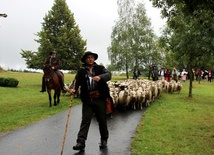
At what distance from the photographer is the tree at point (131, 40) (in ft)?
163

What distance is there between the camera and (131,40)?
49.9 m

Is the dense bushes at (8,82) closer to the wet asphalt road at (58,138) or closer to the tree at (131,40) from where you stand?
the wet asphalt road at (58,138)

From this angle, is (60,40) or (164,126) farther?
(60,40)

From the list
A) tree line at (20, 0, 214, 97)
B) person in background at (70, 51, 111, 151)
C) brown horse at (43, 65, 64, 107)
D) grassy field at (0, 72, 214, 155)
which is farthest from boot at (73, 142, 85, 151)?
brown horse at (43, 65, 64, 107)

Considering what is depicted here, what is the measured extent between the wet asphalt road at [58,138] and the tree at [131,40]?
37.9m

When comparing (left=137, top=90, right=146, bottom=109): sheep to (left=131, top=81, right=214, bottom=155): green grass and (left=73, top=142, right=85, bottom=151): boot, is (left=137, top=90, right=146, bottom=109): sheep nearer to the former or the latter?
(left=131, top=81, right=214, bottom=155): green grass

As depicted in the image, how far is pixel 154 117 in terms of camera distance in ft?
41.1

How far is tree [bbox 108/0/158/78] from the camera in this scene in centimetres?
4953

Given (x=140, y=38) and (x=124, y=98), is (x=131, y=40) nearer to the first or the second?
(x=140, y=38)

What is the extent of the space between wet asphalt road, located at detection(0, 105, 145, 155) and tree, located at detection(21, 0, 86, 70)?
839 inches

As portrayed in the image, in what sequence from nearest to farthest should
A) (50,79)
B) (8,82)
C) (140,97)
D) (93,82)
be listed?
(93,82)
(140,97)
(50,79)
(8,82)

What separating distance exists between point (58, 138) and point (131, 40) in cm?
4215

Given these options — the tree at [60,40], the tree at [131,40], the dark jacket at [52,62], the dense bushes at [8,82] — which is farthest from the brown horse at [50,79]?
the tree at [131,40]

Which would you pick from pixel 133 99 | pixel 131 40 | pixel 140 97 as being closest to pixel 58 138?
pixel 133 99
